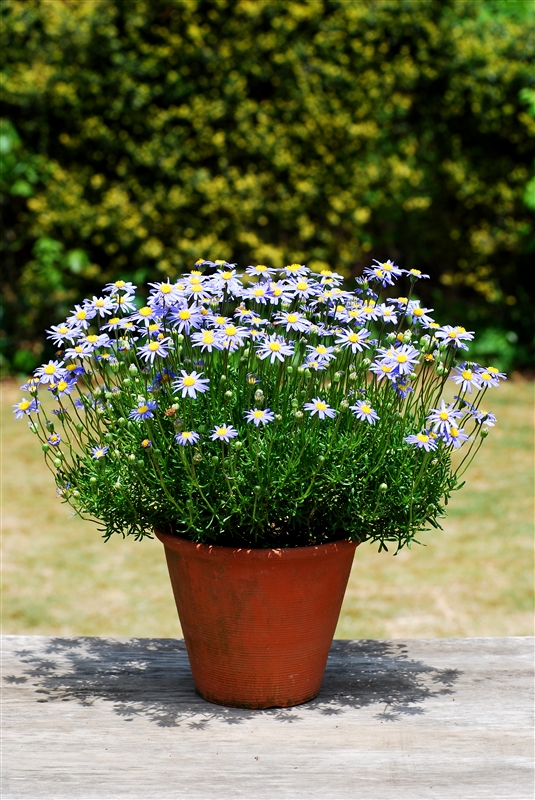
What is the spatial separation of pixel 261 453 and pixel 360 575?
9.51 ft

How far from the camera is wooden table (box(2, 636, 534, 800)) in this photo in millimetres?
1599

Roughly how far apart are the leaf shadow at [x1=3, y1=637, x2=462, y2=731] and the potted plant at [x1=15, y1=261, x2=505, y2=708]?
6cm

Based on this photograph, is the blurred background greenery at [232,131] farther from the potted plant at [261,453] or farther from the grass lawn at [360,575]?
the potted plant at [261,453]

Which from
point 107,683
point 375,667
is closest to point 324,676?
point 375,667

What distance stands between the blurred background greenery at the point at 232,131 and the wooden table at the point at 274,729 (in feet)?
16.3

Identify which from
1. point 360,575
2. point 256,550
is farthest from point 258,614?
point 360,575

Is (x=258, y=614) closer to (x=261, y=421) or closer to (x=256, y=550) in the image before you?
(x=256, y=550)

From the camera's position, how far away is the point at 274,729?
1.77 meters

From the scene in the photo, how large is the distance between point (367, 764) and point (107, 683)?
0.58 metres

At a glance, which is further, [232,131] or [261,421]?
[232,131]

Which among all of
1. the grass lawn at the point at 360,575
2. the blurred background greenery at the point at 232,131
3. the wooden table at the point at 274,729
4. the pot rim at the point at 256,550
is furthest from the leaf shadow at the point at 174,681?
the blurred background greenery at the point at 232,131

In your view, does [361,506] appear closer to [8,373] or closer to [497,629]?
[497,629]

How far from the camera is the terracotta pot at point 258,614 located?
1.75 metres

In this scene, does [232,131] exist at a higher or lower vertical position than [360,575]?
higher
